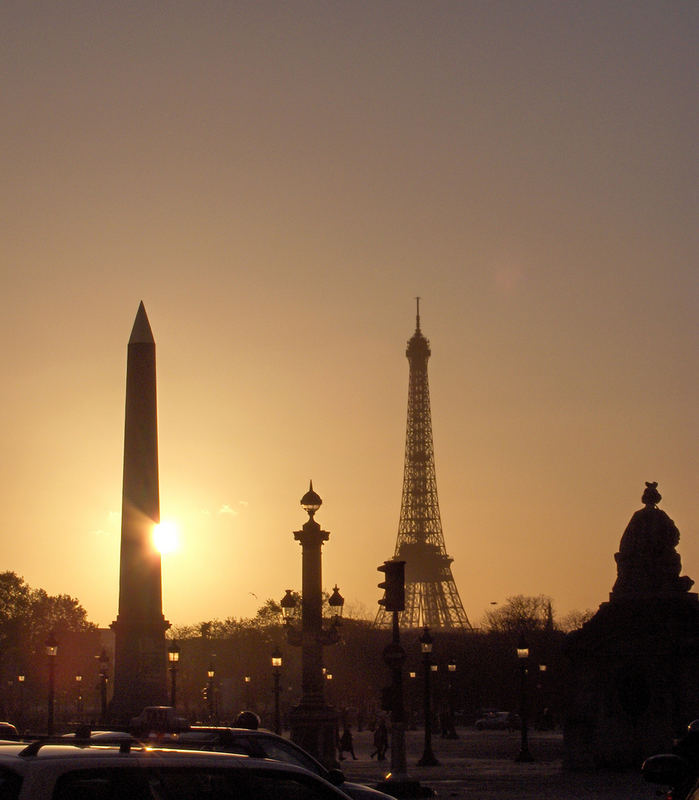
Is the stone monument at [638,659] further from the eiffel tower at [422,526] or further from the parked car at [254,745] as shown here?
the eiffel tower at [422,526]

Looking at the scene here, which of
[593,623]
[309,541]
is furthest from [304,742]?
[593,623]

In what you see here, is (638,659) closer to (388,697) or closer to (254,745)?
(388,697)

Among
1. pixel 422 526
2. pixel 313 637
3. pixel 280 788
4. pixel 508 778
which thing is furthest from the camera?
pixel 422 526

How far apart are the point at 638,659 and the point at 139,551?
19.7m

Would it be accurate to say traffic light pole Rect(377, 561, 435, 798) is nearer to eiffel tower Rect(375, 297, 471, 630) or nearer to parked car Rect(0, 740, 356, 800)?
parked car Rect(0, 740, 356, 800)

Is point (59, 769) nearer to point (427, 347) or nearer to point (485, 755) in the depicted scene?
point (485, 755)

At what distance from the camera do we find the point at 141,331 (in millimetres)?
47812

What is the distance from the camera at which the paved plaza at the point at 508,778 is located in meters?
26.5

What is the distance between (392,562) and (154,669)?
2223 centimetres

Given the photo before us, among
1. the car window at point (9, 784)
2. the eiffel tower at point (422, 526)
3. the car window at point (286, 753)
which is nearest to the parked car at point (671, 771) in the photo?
the car window at point (286, 753)

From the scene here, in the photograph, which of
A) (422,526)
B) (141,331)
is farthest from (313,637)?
(422,526)

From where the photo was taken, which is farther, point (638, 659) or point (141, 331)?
point (141, 331)

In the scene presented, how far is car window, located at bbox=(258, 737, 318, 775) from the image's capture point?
12.1 metres

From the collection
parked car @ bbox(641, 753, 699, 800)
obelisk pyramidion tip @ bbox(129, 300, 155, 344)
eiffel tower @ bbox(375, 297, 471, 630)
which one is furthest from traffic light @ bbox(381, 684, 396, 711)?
eiffel tower @ bbox(375, 297, 471, 630)
